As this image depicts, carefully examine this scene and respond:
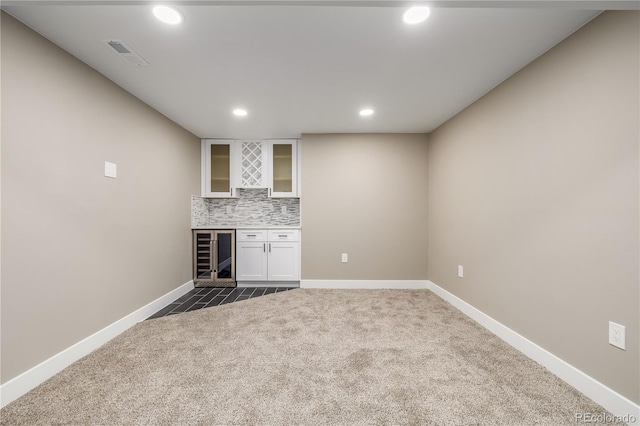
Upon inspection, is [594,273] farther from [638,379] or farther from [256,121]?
[256,121]

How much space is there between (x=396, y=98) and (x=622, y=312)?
222cm

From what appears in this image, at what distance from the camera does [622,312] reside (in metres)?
1.37

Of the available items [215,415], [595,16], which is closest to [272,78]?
[595,16]

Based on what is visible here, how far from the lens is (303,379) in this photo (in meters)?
1.67

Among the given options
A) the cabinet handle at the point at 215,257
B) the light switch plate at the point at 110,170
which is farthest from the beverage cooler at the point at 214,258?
the light switch plate at the point at 110,170

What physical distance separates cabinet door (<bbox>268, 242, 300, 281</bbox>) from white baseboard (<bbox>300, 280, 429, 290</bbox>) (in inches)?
8.7

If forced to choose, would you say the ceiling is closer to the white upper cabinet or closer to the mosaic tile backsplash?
the white upper cabinet

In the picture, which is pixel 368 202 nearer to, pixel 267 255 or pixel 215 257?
pixel 267 255

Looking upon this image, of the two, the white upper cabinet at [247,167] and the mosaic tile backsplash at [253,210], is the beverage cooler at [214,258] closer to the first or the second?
the mosaic tile backsplash at [253,210]

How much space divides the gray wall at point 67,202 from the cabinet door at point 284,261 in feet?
4.79

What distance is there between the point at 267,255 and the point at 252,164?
4.75 ft

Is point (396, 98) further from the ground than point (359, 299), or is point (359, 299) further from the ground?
point (396, 98)

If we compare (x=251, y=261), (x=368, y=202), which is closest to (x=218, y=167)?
(x=251, y=261)

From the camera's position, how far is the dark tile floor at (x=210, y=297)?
294 cm
